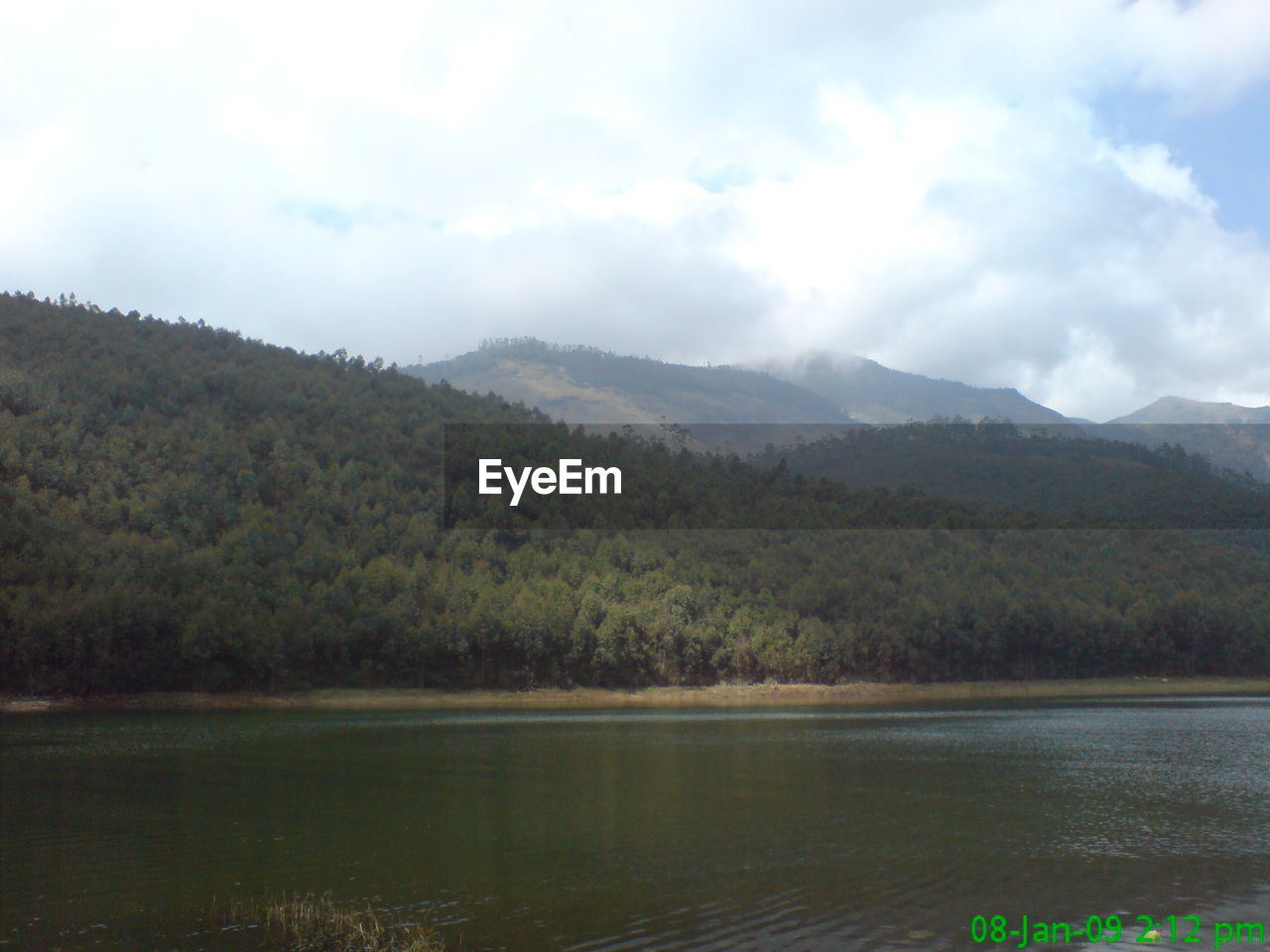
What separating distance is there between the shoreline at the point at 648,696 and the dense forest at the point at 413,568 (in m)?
1.41

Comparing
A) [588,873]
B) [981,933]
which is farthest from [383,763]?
[981,933]

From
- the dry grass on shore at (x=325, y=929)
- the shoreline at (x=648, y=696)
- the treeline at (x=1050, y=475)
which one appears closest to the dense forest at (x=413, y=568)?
the shoreline at (x=648, y=696)

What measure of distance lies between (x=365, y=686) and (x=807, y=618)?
125 feet

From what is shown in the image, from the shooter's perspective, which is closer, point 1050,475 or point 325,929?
point 325,929

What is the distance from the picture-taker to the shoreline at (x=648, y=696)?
68812 mm

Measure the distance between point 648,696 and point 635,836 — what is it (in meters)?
60.4

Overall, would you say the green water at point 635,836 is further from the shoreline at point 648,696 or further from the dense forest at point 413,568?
the dense forest at point 413,568

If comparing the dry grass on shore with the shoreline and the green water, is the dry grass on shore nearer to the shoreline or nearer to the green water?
the green water

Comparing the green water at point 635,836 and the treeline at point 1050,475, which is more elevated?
the treeline at point 1050,475

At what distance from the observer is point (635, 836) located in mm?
24734

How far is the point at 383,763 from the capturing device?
37906 millimetres

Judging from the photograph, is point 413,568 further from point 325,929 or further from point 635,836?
point 325,929

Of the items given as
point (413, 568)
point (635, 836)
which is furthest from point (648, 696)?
point (635, 836)

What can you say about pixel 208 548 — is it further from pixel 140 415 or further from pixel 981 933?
pixel 981 933
